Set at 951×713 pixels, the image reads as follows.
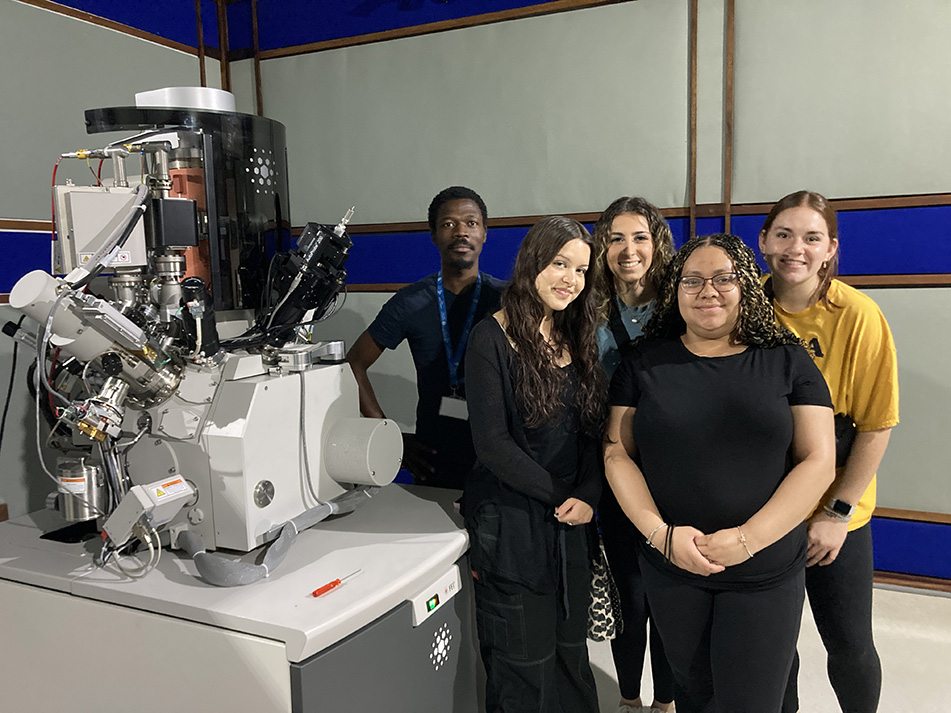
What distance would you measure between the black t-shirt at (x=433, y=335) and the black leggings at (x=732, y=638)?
86 cm

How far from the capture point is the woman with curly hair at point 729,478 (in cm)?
134

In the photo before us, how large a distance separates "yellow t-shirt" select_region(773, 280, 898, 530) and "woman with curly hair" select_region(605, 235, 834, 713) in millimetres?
166

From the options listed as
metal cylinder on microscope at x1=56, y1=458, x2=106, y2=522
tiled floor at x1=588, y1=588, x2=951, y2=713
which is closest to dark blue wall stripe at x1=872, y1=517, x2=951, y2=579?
tiled floor at x1=588, y1=588, x2=951, y2=713

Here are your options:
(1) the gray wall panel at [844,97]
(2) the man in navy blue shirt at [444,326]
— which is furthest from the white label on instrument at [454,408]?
(1) the gray wall panel at [844,97]

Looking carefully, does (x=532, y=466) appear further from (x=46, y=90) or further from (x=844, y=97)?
(x=46, y=90)

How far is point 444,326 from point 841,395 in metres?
1.10

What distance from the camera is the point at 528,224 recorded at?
9.50 ft

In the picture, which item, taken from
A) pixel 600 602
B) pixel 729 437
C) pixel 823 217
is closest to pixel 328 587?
pixel 600 602

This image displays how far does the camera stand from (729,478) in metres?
1.35

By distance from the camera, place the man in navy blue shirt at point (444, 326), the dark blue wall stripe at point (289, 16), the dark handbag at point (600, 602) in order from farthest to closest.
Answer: the dark blue wall stripe at point (289, 16) → the man in navy blue shirt at point (444, 326) → the dark handbag at point (600, 602)

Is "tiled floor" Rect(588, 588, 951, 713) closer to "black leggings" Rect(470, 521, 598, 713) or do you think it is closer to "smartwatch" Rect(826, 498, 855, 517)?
"black leggings" Rect(470, 521, 598, 713)

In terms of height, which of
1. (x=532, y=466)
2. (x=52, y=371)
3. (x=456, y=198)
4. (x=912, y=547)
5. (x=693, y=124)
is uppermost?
(x=693, y=124)

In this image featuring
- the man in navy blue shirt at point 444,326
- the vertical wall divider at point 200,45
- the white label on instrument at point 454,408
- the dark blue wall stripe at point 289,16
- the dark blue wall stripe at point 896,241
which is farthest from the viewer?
the vertical wall divider at point 200,45

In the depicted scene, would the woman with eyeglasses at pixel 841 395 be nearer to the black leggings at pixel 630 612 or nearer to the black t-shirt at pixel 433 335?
the black leggings at pixel 630 612
